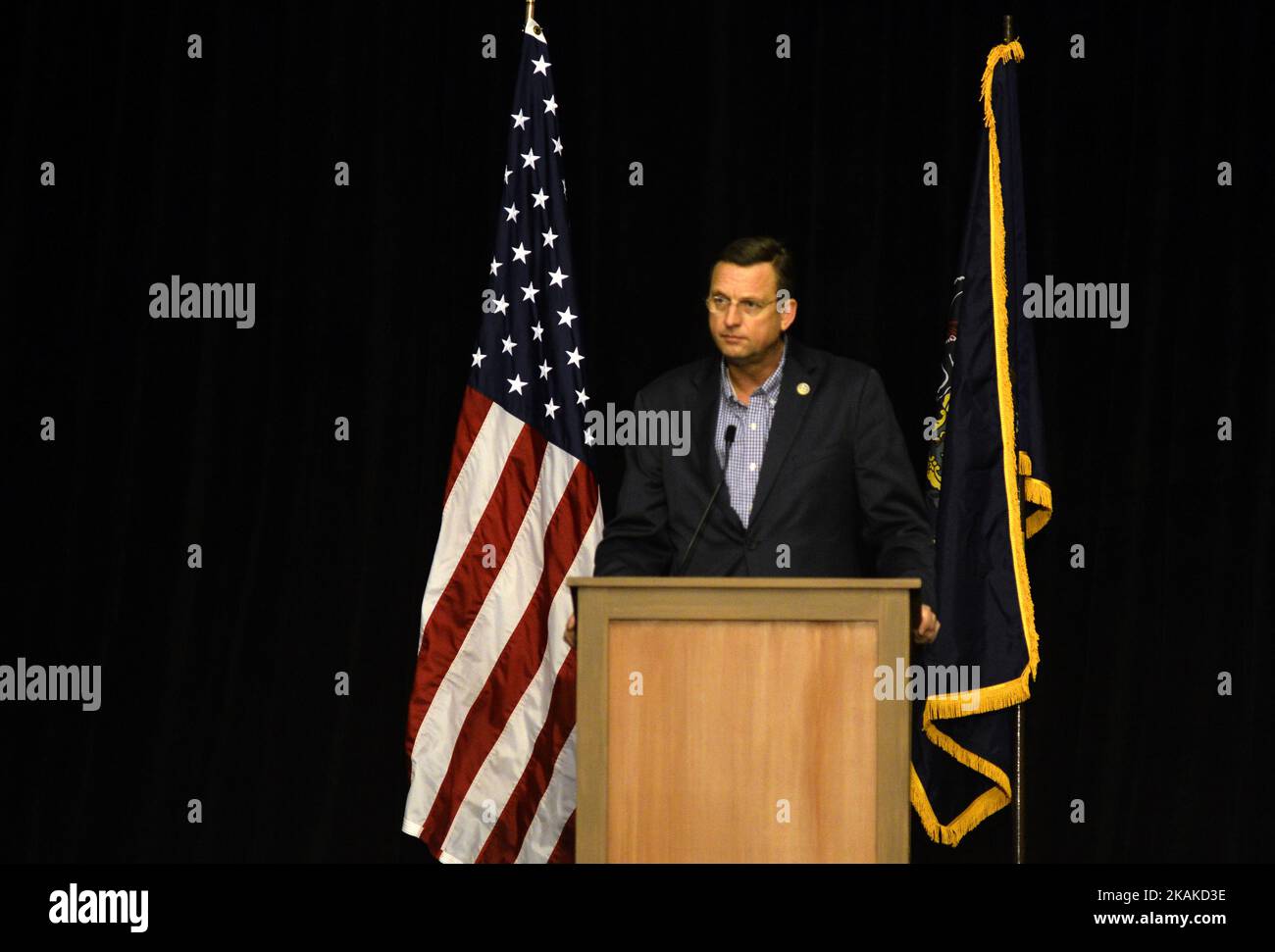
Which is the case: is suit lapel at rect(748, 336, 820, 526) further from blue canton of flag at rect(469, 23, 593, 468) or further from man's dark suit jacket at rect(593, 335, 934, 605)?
blue canton of flag at rect(469, 23, 593, 468)

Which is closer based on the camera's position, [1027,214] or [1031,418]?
[1031,418]

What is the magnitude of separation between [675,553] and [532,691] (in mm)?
839

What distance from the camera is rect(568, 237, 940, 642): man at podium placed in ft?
13.7

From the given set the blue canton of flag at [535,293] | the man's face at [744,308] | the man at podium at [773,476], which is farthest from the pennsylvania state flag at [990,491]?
the blue canton of flag at [535,293]

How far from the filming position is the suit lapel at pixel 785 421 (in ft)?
A: 13.8

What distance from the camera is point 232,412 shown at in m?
5.26

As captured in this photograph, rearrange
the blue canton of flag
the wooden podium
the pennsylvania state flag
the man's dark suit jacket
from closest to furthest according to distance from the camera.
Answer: the wooden podium → the man's dark suit jacket → the pennsylvania state flag → the blue canton of flag

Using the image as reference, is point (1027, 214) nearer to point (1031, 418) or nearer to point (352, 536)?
point (1031, 418)

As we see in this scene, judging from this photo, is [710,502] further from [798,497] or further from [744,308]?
[744,308]

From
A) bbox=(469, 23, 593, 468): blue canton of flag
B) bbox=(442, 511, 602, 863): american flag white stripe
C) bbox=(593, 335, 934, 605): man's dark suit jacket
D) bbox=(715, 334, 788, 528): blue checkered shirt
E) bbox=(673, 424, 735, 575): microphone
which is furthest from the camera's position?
bbox=(469, 23, 593, 468): blue canton of flag

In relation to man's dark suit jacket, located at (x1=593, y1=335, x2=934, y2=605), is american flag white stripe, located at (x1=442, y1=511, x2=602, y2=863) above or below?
below

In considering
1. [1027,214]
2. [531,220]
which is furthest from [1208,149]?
[531,220]

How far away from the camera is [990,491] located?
461 centimetres

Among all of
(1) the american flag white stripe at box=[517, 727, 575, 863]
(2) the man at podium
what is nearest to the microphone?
(2) the man at podium
